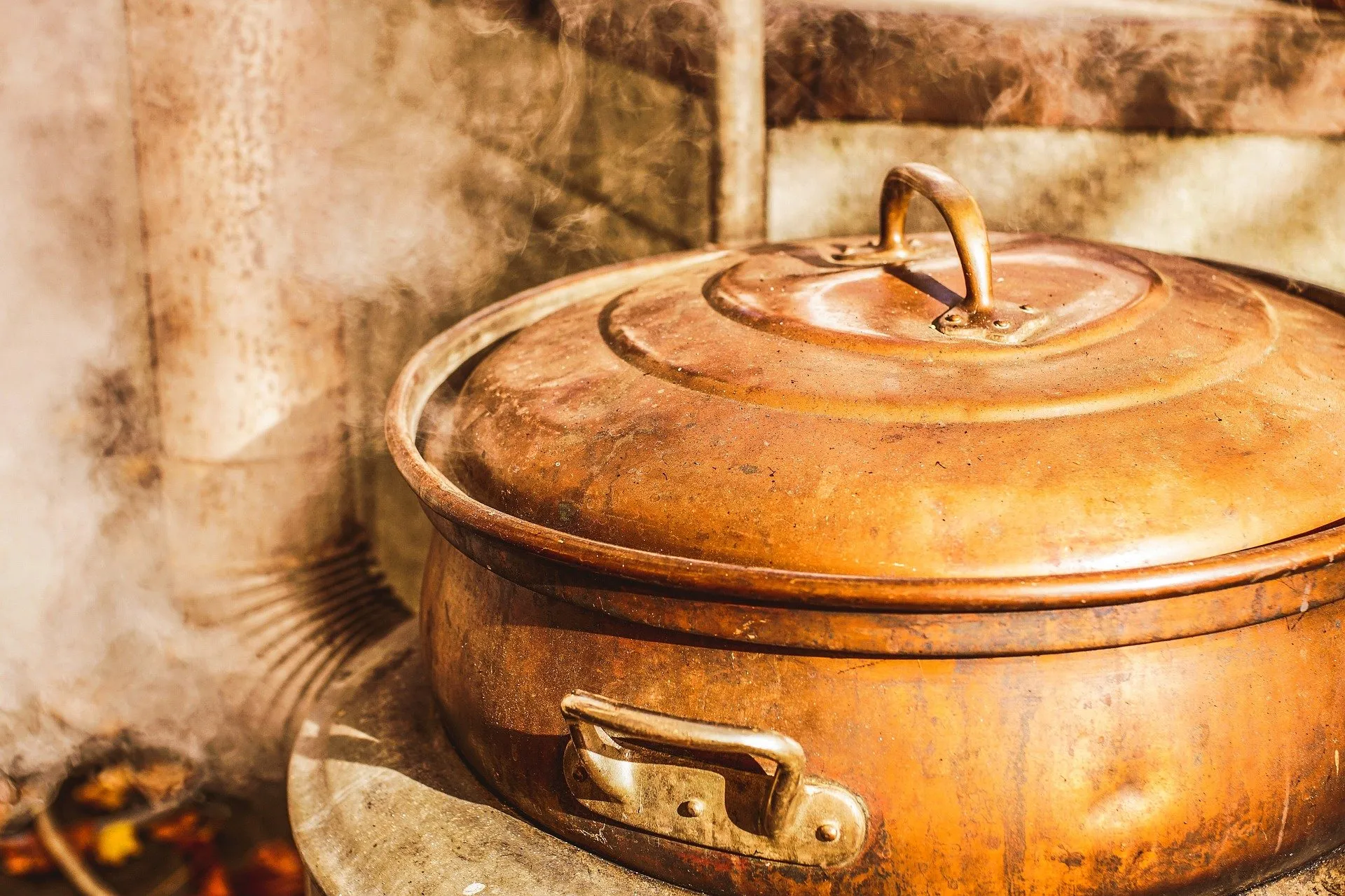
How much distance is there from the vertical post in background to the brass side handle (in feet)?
6.20

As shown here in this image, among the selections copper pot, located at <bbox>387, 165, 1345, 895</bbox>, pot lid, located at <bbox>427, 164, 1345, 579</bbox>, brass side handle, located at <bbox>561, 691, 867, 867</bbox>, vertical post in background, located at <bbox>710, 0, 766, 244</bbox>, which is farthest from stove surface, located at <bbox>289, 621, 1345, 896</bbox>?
vertical post in background, located at <bbox>710, 0, 766, 244</bbox>

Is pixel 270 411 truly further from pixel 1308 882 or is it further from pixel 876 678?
pixel 1308 882

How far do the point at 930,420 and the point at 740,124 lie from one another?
184cm

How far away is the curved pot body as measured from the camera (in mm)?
1284

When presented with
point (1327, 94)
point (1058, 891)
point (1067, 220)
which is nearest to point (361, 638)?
point (1058, 891)

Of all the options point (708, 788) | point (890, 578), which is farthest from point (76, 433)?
point (890, 578)

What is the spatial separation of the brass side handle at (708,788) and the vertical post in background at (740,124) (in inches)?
74.4

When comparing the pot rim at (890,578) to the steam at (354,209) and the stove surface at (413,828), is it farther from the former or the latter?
the steam at (354,209)

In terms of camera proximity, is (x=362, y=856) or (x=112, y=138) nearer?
(x=362, y=856)

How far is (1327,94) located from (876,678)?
227cm

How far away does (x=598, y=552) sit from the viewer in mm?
1285

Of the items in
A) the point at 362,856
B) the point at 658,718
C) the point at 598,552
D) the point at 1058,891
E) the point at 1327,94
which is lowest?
the point at 362,856

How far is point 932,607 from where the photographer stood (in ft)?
3.88

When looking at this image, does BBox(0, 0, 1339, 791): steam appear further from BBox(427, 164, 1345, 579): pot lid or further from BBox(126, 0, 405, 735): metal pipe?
BBox(427, 164, 1345, 579): pot lid
